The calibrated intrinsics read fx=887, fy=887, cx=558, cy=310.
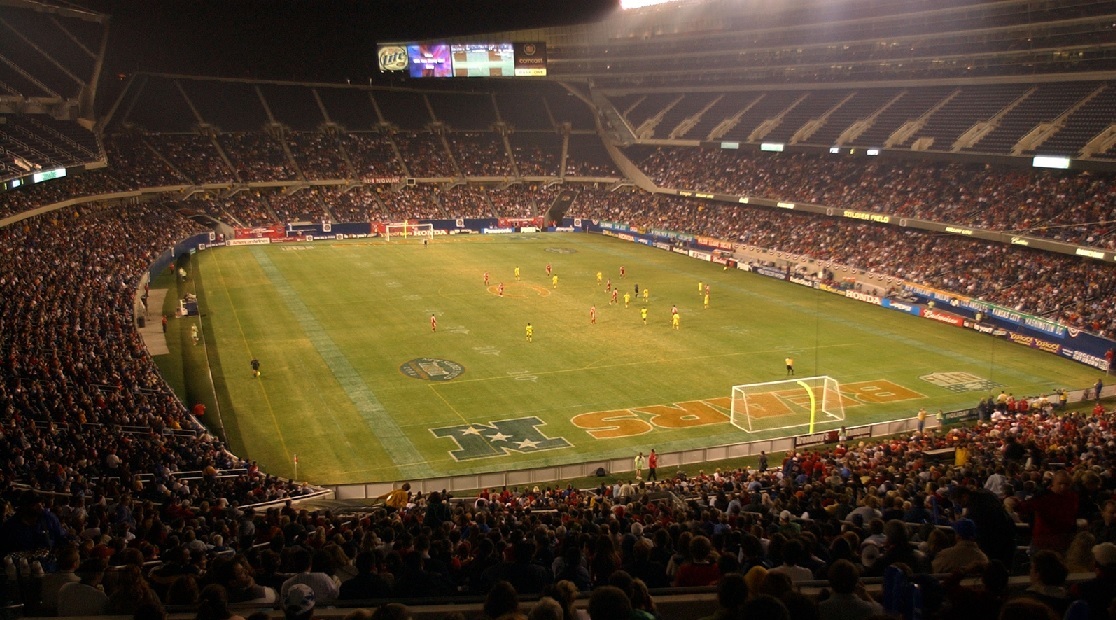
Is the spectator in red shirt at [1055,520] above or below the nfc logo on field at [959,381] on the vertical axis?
above

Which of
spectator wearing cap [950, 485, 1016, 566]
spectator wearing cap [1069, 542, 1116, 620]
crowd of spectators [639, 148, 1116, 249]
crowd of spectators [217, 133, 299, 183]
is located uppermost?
crowd of spectators [217, 133, 299, 183]

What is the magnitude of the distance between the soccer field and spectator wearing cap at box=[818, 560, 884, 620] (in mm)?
23372

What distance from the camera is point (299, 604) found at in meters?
6.77

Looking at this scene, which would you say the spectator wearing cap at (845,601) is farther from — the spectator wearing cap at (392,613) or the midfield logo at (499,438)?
the midfield logo at (499,438)

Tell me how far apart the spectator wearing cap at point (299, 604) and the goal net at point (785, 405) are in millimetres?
27702

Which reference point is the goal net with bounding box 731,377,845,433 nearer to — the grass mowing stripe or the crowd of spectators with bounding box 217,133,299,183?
the grass mowing stripe

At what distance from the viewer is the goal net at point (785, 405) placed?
3388 centimetres

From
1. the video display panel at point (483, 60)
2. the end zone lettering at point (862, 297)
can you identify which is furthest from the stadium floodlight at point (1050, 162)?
the video display panel at point (483, 60)

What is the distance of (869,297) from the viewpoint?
55125 millimetres

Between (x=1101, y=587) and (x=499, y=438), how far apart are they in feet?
88.2

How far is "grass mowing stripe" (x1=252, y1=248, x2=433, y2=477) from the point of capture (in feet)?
98.8

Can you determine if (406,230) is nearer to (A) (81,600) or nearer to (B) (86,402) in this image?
Answer: (B) (86,402)

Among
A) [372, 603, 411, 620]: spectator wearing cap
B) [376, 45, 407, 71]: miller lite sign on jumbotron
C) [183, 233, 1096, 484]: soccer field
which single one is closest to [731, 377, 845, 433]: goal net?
[183, 233, 1096, 484]: soccer field

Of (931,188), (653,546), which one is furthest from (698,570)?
(931,188)
